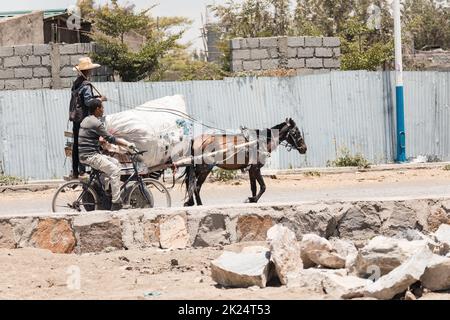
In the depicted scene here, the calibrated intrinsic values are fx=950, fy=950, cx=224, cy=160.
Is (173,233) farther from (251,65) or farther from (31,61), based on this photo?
(31,61)

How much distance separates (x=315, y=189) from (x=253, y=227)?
7.98 m

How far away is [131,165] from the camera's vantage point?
1190cm

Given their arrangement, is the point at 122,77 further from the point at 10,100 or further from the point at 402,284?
the point at 402,284

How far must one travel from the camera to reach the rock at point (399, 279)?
627 centimetres

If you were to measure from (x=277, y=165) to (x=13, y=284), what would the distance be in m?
11.9

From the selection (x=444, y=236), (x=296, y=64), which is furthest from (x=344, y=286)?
(x=296, y=64)

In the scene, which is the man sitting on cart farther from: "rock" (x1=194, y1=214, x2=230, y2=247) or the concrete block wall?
the concrete block wall

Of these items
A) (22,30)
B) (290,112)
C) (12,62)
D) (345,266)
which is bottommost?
(345,266)

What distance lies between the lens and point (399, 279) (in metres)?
6.28

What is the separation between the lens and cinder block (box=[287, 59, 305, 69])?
67.9ft

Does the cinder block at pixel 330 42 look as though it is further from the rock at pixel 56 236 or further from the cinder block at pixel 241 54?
the rock at pixel 56 236

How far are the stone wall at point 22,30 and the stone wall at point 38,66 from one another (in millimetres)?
5784

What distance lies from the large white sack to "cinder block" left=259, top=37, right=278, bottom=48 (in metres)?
7.45

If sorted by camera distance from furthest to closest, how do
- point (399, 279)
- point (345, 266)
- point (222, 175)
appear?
point (222, 175)
point (345, 266)
point (399, 279)
